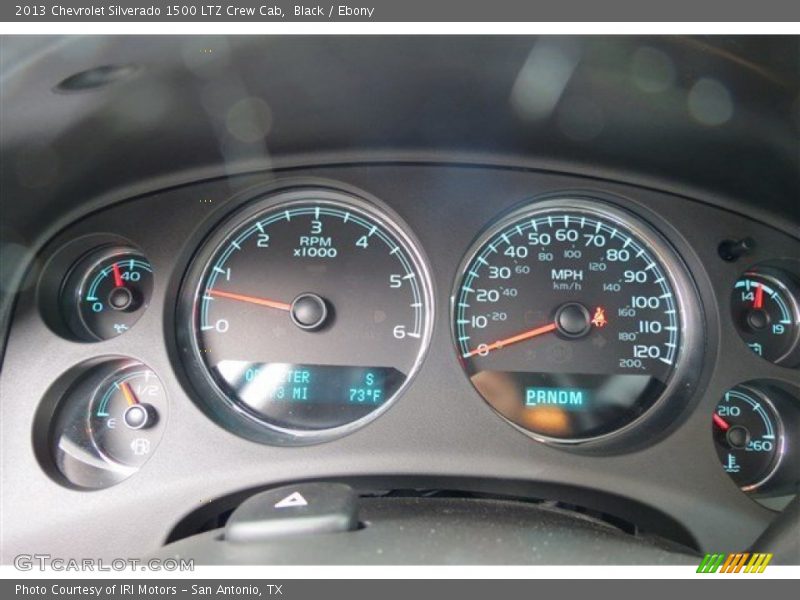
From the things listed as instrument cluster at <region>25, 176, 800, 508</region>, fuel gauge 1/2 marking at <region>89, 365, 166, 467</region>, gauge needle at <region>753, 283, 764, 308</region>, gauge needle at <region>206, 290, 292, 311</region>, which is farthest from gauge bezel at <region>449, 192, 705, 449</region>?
fuel gauge 1/2 marking at <region>89, 365, 166, 467</region>

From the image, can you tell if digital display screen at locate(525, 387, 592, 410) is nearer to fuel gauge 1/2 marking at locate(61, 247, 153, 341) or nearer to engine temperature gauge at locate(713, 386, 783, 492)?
engine temperature gauge at locate(713, 386, 783, 492)

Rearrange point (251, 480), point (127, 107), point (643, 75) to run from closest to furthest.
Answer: point (643, 75), point (127, 107), point (251, 480)

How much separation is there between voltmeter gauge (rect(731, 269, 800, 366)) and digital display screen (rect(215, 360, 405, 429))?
4.21 ft

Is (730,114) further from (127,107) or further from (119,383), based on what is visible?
(119,383)

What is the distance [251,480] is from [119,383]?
26.3 inches

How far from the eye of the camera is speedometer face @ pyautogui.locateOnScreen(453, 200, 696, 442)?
2656mm

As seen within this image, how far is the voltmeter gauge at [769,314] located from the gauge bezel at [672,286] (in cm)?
17

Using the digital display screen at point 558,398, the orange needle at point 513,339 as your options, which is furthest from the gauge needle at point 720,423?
the orange needle at point 513,339

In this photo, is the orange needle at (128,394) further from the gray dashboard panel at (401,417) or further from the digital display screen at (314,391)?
the digital display screen at (314,391)

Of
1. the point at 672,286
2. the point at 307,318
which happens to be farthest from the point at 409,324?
the point at 672,286

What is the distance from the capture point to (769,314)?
2762 mm

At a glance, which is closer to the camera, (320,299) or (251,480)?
(251,480)

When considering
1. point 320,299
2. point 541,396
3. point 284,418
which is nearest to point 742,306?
point 541,396

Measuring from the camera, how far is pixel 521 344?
2703mm
